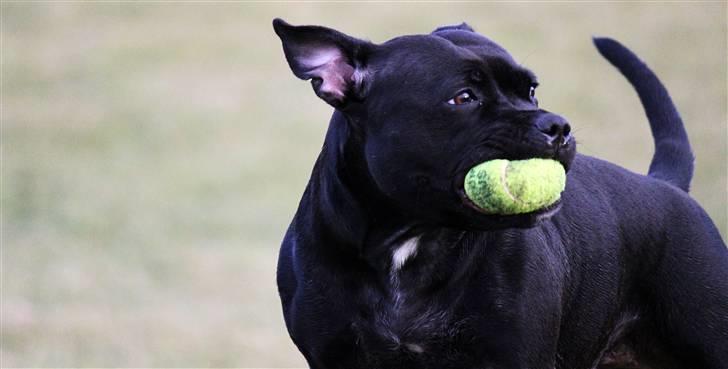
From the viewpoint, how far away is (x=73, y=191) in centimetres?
1958

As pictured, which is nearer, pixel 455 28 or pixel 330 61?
pixel 330 61

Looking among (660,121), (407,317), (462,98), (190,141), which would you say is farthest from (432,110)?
(190,141)

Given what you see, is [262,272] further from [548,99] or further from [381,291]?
[381,291]

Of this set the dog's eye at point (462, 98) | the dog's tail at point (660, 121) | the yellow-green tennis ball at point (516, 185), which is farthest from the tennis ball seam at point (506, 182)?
the dog's tail at point (660, 121)

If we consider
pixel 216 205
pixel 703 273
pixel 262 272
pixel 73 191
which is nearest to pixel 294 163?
pixel 216 205

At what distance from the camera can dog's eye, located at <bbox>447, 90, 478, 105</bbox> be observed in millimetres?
4758

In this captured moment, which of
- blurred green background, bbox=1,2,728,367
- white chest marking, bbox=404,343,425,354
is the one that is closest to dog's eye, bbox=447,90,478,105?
white chest marking, bbox=404,343,425,354

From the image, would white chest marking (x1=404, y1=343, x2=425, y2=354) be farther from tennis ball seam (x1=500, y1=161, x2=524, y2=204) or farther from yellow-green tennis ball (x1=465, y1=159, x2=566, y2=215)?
tennis ball seam (x1=500, y1=161, x2=524, y2=204)

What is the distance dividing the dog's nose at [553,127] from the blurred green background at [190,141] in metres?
6.48

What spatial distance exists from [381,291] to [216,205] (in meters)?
14.0

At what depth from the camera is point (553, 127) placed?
4555 millimetres

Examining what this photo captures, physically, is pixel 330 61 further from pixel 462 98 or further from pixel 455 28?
pixel 455 28

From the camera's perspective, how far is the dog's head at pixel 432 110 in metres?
4.63

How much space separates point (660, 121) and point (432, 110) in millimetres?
2073
